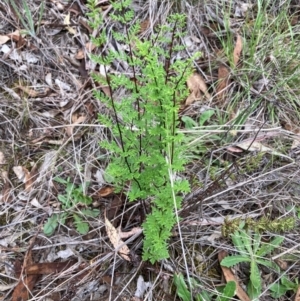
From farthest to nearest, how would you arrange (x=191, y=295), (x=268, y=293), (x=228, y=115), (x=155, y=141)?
1. (x=228, y=115)
2. (x=268, y=293)
3. (x=191, y=295)
4. (x=155, y=141)

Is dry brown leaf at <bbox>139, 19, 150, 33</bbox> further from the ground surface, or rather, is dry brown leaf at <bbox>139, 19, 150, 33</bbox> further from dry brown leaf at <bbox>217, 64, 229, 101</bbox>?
dry brown leaf at <bbox>217, 64, 229, 101</bbox>

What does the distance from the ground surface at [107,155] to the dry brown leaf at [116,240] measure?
0.01 m

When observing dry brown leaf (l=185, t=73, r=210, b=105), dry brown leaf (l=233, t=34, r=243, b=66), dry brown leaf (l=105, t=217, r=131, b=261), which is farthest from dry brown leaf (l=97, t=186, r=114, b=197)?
dry brown leaf (l=233, t=34, r=243, b=66)

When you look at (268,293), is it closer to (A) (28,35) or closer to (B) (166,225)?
(B) (166,225)

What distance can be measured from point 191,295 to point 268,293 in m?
0.35

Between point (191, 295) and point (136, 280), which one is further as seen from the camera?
point (136, 280)

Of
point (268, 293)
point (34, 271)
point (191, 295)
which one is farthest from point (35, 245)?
point (268, 293)

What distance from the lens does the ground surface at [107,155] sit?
184cm

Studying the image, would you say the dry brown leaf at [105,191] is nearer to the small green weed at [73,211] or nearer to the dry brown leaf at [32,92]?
the small green weed at [73,211]

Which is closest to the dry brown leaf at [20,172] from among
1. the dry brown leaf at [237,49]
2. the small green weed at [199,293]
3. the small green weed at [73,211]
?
the small green weed at [73,211]

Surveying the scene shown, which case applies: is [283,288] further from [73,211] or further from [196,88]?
[196,88]

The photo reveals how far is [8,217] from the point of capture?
Answer: 2.03 meters

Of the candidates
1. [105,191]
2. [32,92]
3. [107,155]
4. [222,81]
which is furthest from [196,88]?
[32,92]

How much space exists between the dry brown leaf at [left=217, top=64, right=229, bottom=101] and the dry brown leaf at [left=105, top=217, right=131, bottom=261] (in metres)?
0.89
